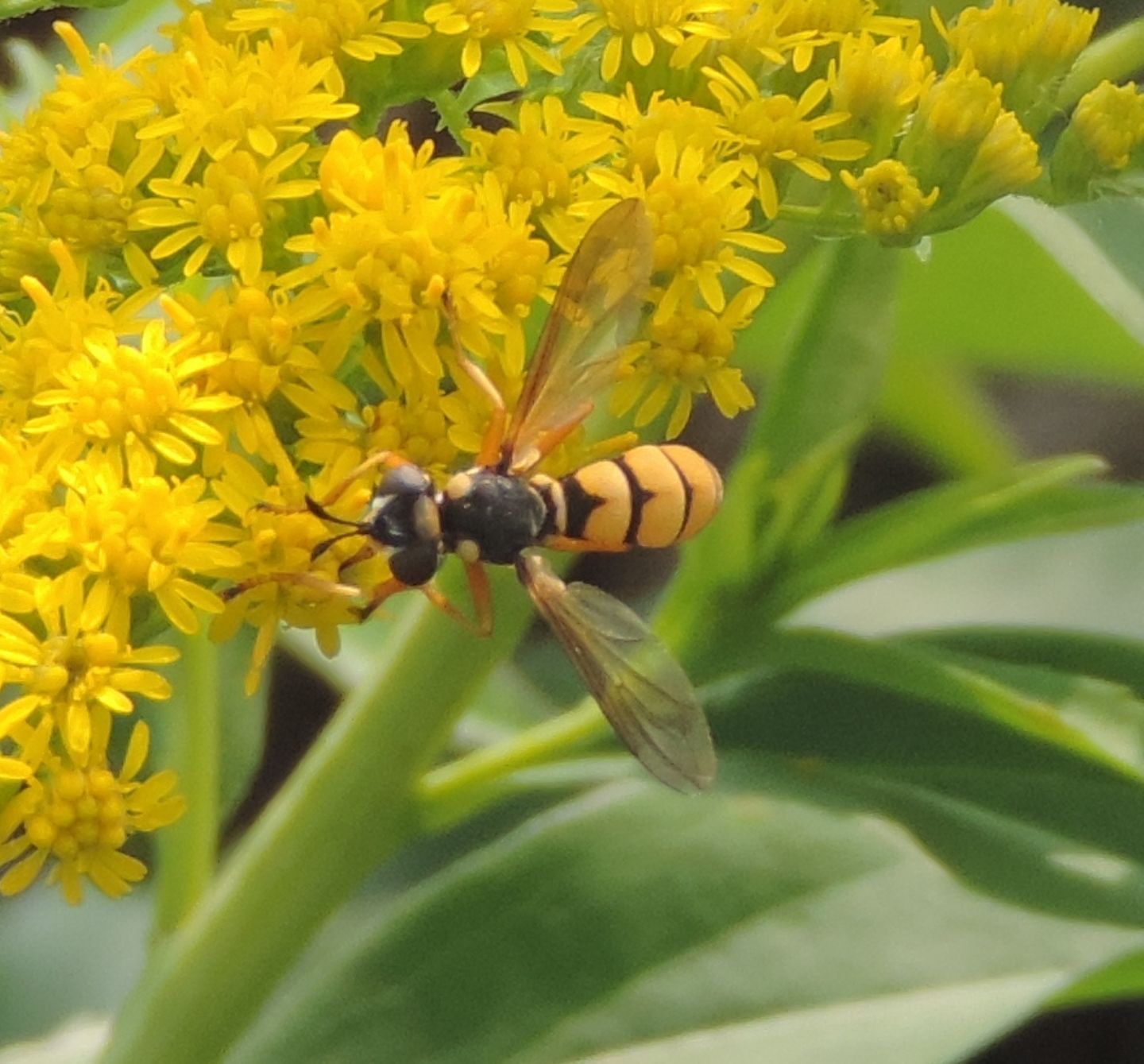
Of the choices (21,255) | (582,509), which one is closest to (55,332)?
(21,255)

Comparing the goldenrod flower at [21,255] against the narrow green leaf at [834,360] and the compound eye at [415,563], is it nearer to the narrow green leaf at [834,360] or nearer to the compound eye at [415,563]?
the compound eye at [415,563]

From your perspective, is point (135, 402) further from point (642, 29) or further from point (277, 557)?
point (642, 29)

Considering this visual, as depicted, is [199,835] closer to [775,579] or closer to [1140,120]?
[775,579]

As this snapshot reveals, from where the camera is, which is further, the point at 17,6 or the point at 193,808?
the point at 193,808

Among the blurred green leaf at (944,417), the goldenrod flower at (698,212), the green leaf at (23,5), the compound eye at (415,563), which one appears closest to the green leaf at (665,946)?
the compound eye at (415,563)

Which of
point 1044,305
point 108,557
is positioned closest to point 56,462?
point 108,557

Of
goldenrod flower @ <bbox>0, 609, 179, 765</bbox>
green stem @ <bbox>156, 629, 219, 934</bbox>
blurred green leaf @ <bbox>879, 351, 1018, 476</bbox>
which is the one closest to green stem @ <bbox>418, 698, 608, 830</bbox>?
green stem @ <bbox>156, 629, 219, 934</bbox>
